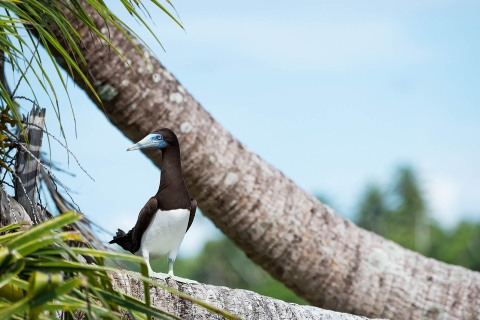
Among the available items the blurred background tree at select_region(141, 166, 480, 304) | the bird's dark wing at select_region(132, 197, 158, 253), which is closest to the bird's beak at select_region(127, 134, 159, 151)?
the bird's dark wing at select_region(132, 197, 158, 253)

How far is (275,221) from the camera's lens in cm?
412

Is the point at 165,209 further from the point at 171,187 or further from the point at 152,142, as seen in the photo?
the point at 152,142

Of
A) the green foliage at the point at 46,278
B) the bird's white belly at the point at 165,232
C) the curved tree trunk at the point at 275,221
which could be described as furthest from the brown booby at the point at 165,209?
the curved tree trunk at the point at 275,221

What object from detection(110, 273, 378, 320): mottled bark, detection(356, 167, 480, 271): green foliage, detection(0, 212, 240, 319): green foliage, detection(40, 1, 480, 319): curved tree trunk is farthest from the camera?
detection(356, 167, 480, 271): green foliage

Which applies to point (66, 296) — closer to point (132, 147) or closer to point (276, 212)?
point (132, 147)

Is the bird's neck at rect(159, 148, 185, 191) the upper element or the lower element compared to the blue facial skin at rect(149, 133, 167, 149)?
lower

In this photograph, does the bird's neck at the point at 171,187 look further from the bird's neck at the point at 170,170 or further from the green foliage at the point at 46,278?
the green foliage at the point at 46,278

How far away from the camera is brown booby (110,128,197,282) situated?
2.53 metres

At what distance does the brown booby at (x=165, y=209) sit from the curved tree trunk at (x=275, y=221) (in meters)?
1.30

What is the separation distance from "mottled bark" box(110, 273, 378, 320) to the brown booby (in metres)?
0.07

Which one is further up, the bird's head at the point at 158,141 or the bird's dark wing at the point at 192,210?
the bird's head at the point at 158,141

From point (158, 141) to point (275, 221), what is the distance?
5.65ft

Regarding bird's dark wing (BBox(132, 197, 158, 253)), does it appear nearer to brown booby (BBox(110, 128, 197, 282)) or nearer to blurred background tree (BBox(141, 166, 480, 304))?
brown booby (BBox(110, 128, 197, 282))

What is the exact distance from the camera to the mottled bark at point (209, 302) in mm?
2469
